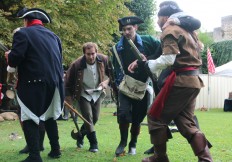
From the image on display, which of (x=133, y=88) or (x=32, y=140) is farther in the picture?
(x=133, y=88)

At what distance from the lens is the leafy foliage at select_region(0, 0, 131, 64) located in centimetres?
1339

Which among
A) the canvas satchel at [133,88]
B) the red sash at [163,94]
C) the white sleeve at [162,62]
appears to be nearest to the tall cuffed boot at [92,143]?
the canvas satchel at [133,88]

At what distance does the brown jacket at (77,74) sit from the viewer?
650 cm

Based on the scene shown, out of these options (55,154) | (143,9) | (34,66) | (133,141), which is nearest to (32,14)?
(34,66)

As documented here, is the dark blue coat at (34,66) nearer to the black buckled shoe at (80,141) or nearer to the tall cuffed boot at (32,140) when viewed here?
the tall cuffed boot at (32,140)

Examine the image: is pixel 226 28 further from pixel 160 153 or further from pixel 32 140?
pixel 32 140

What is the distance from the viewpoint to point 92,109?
671cm

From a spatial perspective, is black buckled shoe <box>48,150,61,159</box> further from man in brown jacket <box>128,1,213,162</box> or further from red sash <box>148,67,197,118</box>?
red sash <box>148,67,197,118</box>

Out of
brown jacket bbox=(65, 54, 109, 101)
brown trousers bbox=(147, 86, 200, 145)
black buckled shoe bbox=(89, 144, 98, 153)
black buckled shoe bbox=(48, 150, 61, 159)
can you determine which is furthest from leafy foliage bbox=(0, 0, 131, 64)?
brown trousers bbox=(147, 86, 200, 145)

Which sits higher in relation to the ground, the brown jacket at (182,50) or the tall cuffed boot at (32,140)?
the brown jacket at (182,50)

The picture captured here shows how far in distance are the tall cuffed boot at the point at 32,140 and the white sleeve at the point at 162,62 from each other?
5.20 feet

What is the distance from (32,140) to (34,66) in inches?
35.0

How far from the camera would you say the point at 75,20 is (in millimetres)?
15703

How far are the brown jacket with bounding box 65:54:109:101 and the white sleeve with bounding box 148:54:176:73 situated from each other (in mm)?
2142
